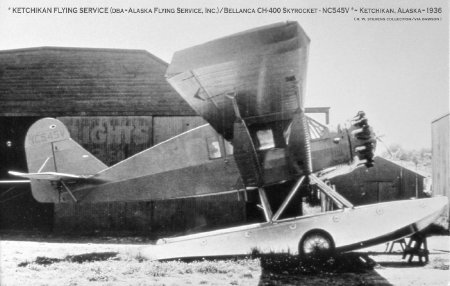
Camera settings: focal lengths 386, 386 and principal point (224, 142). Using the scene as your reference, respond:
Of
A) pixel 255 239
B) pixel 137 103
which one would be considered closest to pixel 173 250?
pixel 255 239

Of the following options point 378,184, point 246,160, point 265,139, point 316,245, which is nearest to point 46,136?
point 246,160

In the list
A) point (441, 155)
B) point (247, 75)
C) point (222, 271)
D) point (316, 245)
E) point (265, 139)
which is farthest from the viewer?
point (441, 155)

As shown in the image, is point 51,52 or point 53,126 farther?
point 51,52

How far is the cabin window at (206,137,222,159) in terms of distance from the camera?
6996 mm

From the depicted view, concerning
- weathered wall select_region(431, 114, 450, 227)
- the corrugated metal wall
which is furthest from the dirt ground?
weathered wall select_region(431, 114, 450, 227)

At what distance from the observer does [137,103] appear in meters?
11.6

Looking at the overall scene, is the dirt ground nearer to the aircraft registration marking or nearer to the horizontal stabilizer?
the horizontal stabilizer

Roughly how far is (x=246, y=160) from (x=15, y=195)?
413 inches

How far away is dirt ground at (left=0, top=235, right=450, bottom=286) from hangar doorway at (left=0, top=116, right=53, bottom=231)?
609cm

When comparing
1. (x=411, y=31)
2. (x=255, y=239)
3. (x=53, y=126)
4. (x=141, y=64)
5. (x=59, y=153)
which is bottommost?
(x=255, y=239)

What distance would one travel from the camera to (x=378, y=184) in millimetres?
18891

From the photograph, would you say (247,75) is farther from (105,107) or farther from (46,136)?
(105,107)

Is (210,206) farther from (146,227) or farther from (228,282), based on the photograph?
(228,282)

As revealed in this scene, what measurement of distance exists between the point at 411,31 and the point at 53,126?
263 inches
